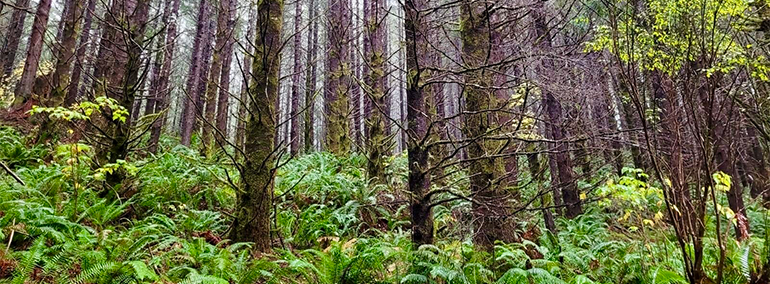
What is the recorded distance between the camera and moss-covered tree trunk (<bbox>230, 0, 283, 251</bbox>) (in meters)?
3.78

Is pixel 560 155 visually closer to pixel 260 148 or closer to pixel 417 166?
pixel 417 166

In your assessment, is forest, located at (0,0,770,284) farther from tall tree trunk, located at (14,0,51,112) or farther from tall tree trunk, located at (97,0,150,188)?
tall tree trunk, located at (14,0,51,112)

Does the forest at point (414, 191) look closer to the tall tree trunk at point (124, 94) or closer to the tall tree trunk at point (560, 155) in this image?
the tall tree trunk at point (124, 94)

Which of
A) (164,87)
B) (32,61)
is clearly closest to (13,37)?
(164,87)

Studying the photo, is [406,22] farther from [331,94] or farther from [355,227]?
[331,94]

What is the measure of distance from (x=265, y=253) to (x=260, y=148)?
3.36 feet

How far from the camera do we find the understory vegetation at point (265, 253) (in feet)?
9.61

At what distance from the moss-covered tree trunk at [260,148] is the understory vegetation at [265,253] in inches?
5.4

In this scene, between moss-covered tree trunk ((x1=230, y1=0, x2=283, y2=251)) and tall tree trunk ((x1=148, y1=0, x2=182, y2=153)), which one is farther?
tall tree trunk ((x1=148, y1=0, x2=182, y2=153))

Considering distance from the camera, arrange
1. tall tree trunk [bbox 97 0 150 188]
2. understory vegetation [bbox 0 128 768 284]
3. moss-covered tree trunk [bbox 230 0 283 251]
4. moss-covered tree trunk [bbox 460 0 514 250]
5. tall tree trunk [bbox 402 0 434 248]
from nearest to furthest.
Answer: understory vegetation [bbox 0 128 768 284] < tall tree trunk [bbox 402 0 434 248] < moss-covered tree trunk [bbox 460 0 514 250] < moss-covered tree trunk [bbox 230 0 283 251] < tall tree trunk [bbox 97 0 150 188]

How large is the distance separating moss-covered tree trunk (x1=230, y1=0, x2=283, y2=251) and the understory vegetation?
0.14 metres

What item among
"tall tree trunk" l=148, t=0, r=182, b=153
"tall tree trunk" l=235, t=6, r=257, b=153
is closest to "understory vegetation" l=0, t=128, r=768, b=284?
"tall tree trunk" l=235, t=6, r=257, b=153

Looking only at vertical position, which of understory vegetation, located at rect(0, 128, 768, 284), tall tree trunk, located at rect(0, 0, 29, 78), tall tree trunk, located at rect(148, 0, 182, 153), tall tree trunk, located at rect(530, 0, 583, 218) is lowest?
understory vegetation, located at rect(0, 128, 768, 284)

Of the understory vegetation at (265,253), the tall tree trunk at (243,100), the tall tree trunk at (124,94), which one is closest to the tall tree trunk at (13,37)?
the tall tree trunk at (243,100)
